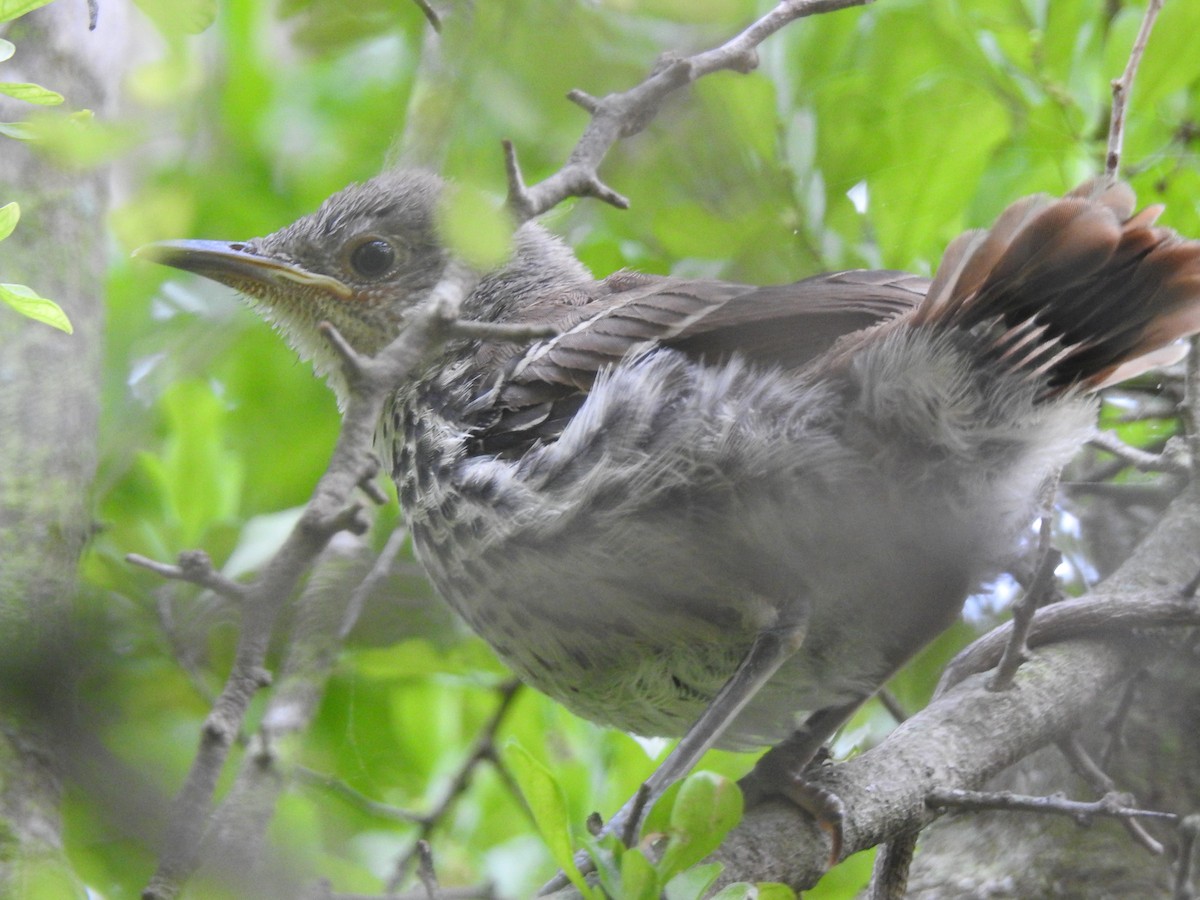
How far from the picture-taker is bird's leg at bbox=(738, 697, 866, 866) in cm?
222

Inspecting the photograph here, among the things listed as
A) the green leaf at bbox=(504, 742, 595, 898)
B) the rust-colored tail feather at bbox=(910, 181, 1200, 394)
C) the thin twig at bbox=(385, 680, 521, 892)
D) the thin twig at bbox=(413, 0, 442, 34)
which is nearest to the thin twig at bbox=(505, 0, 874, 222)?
the thin twig at bbox=(413, 0, 442, 34)

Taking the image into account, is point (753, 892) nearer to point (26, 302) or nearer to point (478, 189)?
point (478, 189)

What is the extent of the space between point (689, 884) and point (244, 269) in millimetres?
1918

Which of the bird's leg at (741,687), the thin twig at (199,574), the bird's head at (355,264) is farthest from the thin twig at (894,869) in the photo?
the bird's head at (355,264)

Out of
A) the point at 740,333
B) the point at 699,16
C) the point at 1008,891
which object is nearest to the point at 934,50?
the point at 740,333

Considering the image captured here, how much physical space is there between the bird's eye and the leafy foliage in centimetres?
31

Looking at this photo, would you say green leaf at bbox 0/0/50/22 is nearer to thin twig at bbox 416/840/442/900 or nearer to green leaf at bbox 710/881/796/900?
thin twig at bbox 416/840/442/900

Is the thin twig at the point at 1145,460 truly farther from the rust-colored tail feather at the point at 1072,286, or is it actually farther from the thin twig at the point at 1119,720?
the rust-colored tail feather at the point at 1072,286

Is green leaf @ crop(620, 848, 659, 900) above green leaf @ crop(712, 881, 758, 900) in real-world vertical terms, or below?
above

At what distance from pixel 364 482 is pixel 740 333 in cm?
74

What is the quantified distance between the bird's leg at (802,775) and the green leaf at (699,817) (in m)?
0.74

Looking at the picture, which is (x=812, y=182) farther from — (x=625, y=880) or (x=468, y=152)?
(x=625, y=880)

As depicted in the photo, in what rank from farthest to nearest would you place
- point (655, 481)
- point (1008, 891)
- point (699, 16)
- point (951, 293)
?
point (1008, 891) < point (655, 481) < point (951, 293) < point (699, 16)

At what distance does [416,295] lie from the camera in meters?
2.98
